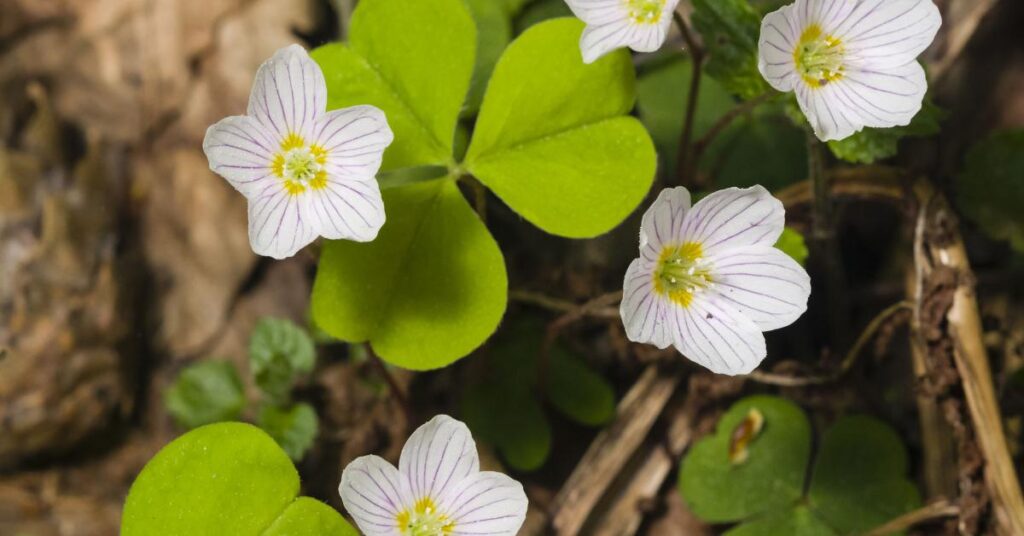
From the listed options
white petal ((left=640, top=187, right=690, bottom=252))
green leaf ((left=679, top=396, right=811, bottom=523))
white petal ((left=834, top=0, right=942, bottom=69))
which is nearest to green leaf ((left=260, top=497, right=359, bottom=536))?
white petal ((left=640, top=187, right=690, bottom=252))

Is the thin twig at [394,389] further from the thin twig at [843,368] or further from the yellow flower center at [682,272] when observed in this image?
the thin twig at [843,368]

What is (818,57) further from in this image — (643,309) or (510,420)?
(510,420)

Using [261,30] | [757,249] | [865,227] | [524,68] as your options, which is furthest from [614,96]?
[261,30]

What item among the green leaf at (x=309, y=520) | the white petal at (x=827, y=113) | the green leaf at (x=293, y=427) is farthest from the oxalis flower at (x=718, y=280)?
the green leaf at (x=293, y=427)

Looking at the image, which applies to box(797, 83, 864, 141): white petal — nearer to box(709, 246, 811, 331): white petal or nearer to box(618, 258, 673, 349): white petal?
box(709, 246, 811, 331): white petal

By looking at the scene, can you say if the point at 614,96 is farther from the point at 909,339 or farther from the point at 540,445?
the point at 909,339
